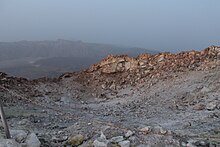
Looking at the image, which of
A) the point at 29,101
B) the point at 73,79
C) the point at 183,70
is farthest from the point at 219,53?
the point at 29,101

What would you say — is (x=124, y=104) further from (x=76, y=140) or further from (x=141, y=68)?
(x=76, y=140)

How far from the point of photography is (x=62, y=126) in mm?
7727

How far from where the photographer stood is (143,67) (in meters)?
14.8

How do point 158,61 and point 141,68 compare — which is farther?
point 141,68

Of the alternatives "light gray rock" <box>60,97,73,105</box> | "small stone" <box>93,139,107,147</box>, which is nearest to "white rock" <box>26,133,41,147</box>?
"small stone" <box>93,139,107,147</box>

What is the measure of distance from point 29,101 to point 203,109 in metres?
5.71

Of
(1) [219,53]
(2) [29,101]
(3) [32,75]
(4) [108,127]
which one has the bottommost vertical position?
(3) [32,75]

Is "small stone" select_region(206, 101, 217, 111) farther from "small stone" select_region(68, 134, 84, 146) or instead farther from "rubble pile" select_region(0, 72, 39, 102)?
"rubble pile" select_region(0, 72, 39, 102)

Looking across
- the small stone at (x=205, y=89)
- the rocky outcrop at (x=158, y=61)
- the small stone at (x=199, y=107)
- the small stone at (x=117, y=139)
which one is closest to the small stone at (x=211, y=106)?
the small stone at (x=199, y=107)

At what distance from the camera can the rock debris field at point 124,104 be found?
20.0 feet

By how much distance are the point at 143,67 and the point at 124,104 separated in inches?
138

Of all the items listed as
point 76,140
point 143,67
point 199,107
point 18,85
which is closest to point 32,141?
point 76,140

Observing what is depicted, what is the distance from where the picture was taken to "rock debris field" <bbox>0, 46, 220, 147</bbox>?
6.10 metres

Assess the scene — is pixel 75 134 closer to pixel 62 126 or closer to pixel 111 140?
pixel 111 140
